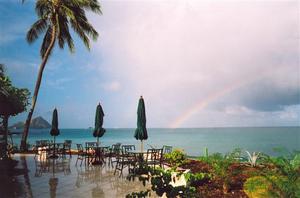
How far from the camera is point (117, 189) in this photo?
9.75m

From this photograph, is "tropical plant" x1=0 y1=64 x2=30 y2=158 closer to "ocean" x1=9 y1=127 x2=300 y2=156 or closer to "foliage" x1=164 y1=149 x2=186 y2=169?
"foliage" x1=164 y1=149 x2=186 y2=169

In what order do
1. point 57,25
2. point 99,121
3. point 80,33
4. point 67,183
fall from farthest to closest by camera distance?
point 80,33
point 57,25
point 99,121
point 67,183

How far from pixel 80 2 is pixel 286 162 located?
20165mm

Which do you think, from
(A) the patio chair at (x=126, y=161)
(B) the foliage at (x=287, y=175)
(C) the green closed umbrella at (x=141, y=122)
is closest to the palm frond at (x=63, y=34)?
(C) the green closed umbrella at (x=141, y=122)

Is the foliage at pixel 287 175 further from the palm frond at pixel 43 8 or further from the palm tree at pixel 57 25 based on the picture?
the palm frond at pixel 43 8

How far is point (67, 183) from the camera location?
10562 mm

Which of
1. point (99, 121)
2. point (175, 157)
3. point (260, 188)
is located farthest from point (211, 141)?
point (260, 188)

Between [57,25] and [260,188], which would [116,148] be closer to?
[260,188]

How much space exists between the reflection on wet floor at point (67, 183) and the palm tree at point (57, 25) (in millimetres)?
10164

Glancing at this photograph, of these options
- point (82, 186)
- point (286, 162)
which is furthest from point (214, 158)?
point (82, 186)

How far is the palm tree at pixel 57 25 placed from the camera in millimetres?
22812

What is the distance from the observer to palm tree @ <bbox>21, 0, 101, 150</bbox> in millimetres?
22812

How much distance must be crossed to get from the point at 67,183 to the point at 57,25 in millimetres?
14646

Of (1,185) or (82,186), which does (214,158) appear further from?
(1,185)
